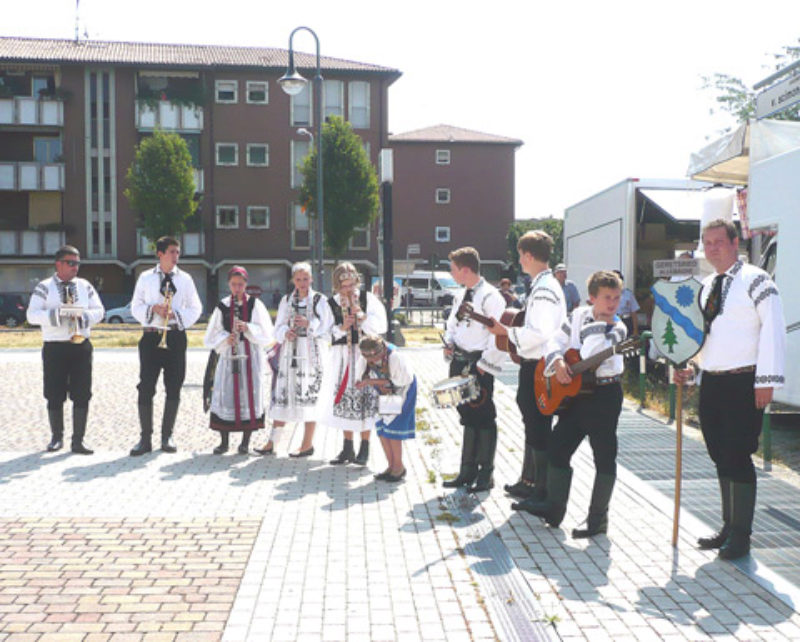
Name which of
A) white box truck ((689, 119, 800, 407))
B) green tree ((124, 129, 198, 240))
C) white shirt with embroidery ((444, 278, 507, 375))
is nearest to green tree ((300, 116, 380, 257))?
green tree ((124, 129, 198, 240))

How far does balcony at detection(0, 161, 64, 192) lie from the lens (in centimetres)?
4266

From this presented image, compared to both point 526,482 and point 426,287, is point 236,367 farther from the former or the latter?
point 426,287

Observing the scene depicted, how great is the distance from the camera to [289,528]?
5812 millimetres

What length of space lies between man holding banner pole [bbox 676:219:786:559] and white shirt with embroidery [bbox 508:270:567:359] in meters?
1.00

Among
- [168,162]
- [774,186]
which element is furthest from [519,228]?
[774,186]

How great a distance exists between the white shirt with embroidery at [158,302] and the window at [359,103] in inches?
1542

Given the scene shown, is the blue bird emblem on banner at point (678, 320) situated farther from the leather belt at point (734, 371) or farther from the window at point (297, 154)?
the window at point (297, 154)

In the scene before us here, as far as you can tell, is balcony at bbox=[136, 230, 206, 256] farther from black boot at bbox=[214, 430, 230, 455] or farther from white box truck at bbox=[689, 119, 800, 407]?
black boot at bbox=[214, 430, 230, 455]

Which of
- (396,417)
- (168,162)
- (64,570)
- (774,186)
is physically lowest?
(64,570)

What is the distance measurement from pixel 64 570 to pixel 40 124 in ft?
141

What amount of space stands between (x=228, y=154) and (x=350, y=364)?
1578 inches

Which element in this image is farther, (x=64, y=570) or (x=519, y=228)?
(x=519, y=228)

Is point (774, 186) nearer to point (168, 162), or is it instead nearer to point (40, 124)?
point (168, 162)

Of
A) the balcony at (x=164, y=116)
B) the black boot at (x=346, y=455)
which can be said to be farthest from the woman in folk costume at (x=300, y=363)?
the balcony at (x=164, y=116)
